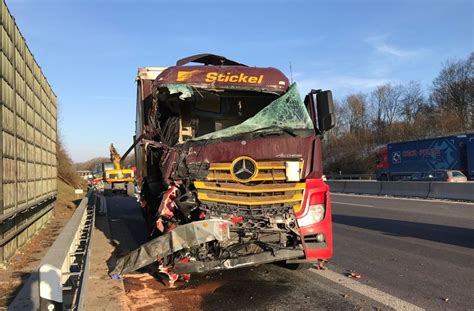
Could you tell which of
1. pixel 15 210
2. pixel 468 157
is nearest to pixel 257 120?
pixel 15 210

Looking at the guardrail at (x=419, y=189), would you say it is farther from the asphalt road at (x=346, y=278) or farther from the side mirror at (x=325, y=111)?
the side mirror at (x=325, y=111)

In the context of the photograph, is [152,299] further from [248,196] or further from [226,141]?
[226,141]

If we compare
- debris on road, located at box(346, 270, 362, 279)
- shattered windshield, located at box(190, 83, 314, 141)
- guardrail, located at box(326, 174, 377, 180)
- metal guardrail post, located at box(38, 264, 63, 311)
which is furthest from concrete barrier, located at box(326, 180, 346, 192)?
metal guardrail post, located at box(38, 264, 63, 311)

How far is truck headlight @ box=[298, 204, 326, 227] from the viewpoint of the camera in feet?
19.2

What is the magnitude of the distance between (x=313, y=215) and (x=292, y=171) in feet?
2.08

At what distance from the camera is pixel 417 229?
1163 cm

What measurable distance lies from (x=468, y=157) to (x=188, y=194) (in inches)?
1238

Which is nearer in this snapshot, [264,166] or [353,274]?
[264,166]

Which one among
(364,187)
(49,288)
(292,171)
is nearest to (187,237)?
(292,171)

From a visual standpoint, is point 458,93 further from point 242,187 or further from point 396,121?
point 242,187

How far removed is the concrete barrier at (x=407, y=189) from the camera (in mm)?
22172

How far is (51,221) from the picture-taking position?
1602 cm

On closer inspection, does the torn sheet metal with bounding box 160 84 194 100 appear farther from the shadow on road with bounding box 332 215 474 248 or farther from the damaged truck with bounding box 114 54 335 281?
the shadow on road with bounding box 332 215 474 248

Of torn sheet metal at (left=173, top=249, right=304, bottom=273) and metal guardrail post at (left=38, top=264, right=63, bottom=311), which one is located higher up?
metal guardrail post at (left=38, top=264, right=63, bottom=311)
